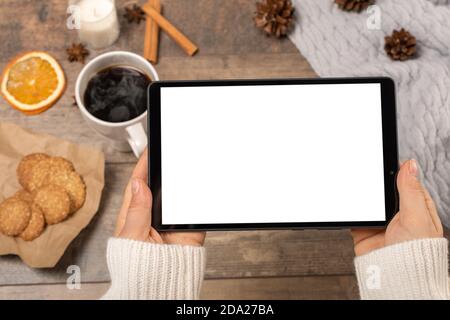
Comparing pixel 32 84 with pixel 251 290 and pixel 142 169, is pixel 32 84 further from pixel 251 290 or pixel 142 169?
pixel 251 290

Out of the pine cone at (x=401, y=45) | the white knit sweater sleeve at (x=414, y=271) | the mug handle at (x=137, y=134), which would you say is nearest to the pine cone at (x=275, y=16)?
the pine cone at (x=401, y=45)

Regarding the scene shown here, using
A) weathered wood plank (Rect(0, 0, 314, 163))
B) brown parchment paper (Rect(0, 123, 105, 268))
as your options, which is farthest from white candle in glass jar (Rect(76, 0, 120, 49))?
brown parchment paper (Rect(0, 123, 105, 268))

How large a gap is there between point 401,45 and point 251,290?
427mm

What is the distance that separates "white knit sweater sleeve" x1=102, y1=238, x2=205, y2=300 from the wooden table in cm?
16

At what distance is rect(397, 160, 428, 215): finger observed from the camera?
57cm

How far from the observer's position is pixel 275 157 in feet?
1.95

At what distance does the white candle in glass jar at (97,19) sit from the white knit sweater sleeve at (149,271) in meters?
0.34

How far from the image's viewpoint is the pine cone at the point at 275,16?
77cm

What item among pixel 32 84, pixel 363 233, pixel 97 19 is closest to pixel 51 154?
pixel 32 84

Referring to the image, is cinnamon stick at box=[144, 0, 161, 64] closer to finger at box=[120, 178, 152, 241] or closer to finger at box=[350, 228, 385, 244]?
finger at box=[120, 178, 152, 241]

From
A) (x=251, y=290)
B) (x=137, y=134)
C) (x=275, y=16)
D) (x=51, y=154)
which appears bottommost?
(x=251, y=290)

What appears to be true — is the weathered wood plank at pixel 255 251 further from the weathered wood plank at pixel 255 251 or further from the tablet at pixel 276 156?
the tablet at pixel 276 156
